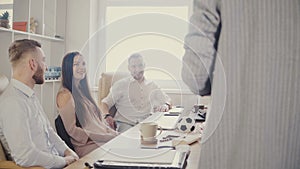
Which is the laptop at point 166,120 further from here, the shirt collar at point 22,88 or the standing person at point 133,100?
the shirt collar at point 22,88

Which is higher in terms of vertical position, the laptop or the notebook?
the notebook

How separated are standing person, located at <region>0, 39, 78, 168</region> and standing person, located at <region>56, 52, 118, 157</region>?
6.8 inches

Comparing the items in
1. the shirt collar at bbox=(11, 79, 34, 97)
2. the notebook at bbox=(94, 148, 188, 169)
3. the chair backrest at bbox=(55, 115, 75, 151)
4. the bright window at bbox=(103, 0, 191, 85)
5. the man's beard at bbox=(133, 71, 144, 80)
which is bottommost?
the chair backrest at bbox=(55, 115, 75, 151)

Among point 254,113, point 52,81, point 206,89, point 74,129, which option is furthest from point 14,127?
point 52,81

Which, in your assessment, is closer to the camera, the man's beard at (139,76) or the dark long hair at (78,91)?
the dark long hair at (78,91)

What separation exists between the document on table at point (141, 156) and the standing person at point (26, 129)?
2.65ft

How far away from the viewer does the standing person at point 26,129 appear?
1820 mm

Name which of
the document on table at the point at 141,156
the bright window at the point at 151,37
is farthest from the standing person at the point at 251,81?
the document on table at the point at 141,156

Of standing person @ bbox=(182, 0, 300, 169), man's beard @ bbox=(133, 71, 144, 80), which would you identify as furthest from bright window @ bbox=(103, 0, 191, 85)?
man's beard @ bbox=(133, 71, 144, 80)

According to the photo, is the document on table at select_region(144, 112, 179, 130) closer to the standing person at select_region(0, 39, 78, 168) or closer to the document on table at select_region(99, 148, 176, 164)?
the standing person at select_region(0, 39, 78, 168)

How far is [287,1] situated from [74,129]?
6.04ft

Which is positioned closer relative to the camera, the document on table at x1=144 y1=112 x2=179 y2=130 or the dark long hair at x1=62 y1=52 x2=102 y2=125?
the document on table at x1=144 y1=112 x2=179 y2=130

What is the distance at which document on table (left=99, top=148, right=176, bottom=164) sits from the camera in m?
1.06

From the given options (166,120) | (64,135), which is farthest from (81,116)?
(166,120)
